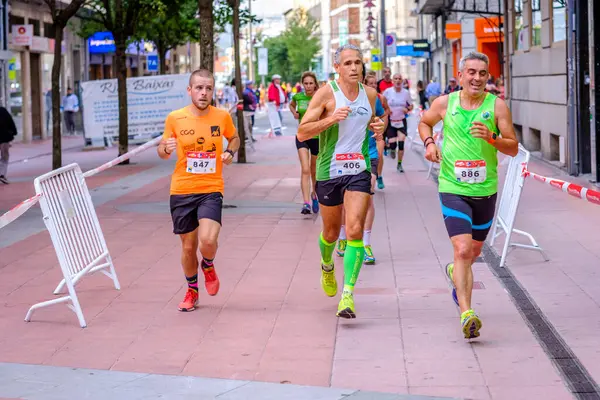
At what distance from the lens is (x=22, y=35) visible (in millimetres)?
39688

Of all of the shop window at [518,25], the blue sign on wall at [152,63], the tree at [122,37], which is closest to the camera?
the tree at [122,37]

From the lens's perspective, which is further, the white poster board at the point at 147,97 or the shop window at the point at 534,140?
the white poster board at the point at 147,97

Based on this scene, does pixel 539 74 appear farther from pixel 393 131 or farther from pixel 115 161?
pixel 115 161

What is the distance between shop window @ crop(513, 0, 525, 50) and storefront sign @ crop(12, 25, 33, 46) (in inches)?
715

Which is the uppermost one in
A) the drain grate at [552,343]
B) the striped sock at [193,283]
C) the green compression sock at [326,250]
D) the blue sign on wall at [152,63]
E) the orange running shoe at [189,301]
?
the blue sign on wall at [152,63]

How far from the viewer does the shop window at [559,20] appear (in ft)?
68.2

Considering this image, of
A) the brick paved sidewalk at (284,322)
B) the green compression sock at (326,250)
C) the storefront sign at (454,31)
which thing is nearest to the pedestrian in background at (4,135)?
the brick paved sidewalk at (284,322)

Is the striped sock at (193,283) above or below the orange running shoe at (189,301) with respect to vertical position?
above

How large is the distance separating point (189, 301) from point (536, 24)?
700 inches

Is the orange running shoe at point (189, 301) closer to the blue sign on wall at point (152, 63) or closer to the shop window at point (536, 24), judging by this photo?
the shop window at point (536, 24)

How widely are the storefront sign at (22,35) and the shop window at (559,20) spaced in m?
22.3

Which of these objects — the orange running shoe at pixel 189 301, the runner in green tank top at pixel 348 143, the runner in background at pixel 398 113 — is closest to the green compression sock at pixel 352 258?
A: the runner in green tank top at pixel 348 143

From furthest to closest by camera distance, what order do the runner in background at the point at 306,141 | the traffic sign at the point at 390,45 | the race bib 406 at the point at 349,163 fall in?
the traffic sign at the point at 390,45 < the runner in background at the point at 306,141 < the race bib 406 at the point at 349,163

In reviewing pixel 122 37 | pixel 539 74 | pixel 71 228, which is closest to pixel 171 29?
pixel 122 37
